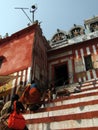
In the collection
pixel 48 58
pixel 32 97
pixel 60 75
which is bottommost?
pixel 32 97

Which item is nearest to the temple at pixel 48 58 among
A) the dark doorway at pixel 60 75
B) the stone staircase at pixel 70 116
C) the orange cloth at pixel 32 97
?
the dark doorway at pixel 60 75

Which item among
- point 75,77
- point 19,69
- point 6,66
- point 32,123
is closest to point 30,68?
point 19,69

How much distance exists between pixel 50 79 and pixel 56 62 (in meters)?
1.75

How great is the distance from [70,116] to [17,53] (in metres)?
9.79

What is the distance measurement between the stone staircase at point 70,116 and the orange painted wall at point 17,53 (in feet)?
21.4

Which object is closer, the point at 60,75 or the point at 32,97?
the point at 32,97

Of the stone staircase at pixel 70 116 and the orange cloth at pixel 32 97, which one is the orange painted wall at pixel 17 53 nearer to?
the orange cloth at pixel 32 97

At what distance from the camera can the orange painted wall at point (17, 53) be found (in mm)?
14130

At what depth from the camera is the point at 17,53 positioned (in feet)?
50.1

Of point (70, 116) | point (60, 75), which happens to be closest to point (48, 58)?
point (60, 75)

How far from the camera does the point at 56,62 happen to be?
1678 cm

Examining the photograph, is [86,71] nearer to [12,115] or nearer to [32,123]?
[32,123]

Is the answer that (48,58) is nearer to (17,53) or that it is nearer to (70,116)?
(17,53)

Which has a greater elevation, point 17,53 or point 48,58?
point 48,58
